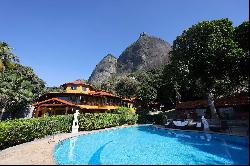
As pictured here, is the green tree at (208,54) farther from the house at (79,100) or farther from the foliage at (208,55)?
the house at (79,100)

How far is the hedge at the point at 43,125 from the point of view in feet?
63.7

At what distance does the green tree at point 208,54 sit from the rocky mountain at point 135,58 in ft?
288

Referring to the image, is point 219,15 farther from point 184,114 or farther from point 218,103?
point 184,114

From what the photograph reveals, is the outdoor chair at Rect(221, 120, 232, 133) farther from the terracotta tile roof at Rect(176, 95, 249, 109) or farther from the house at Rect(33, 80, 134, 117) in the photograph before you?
the house at Rect(33, 80, 134, 117)

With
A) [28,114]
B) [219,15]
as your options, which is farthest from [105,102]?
[219,15]

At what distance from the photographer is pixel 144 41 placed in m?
145

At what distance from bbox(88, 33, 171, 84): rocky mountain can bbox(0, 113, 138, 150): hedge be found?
93348 mm

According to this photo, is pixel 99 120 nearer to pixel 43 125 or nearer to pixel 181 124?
pixel 43 125

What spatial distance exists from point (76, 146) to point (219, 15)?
29.6 m

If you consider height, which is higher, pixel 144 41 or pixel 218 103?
pixel 144 41

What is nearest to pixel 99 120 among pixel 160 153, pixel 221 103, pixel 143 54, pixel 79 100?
Answer: pixel 160 153

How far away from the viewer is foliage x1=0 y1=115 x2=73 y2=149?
19141 millimetres

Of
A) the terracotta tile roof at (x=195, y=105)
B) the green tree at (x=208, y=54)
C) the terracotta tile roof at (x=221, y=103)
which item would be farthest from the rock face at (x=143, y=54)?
the green tree at (x=208, y=54)

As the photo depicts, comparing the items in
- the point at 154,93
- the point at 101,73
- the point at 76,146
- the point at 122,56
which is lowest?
the point at 76,146
